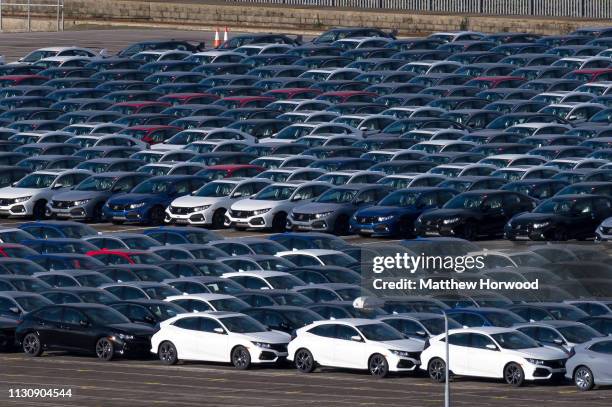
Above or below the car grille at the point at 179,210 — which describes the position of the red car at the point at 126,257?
below

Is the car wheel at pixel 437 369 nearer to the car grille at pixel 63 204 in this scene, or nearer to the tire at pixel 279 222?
the tire at pixel 279 222

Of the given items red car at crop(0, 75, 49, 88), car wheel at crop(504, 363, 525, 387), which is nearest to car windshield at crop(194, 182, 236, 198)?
car wheel at crop(504, 363, 525, 387)

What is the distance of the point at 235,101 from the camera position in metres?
71.0

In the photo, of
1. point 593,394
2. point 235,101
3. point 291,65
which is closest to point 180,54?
point 291,65

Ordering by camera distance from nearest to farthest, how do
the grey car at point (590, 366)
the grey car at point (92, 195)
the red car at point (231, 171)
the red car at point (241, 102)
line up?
the grey car at point (590, 366)
the grey car at point (92, 195)
the red car at point (231, 171)
the red car at point (241, 102)

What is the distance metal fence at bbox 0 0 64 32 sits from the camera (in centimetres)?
9788

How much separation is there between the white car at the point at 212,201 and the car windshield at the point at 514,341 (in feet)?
60.0

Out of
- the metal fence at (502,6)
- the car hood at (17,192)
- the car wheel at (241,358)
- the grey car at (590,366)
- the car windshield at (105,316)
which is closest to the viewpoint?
the grey car at (590,366)

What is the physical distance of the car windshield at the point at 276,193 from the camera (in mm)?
56938

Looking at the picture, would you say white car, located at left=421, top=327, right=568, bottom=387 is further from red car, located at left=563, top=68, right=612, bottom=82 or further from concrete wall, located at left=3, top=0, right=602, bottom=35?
concrete wall, located at left=3, top=0, right=602, bottom=35

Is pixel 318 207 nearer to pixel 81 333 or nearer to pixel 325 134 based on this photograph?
pixel 325 134

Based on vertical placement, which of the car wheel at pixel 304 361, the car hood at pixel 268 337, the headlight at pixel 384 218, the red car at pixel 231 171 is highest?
the red car at pixel 231 171

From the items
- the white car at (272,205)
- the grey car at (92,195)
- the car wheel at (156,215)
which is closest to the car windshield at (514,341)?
the white car at (272,205)

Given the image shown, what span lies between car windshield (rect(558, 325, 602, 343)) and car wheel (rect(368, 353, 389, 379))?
3.55m
